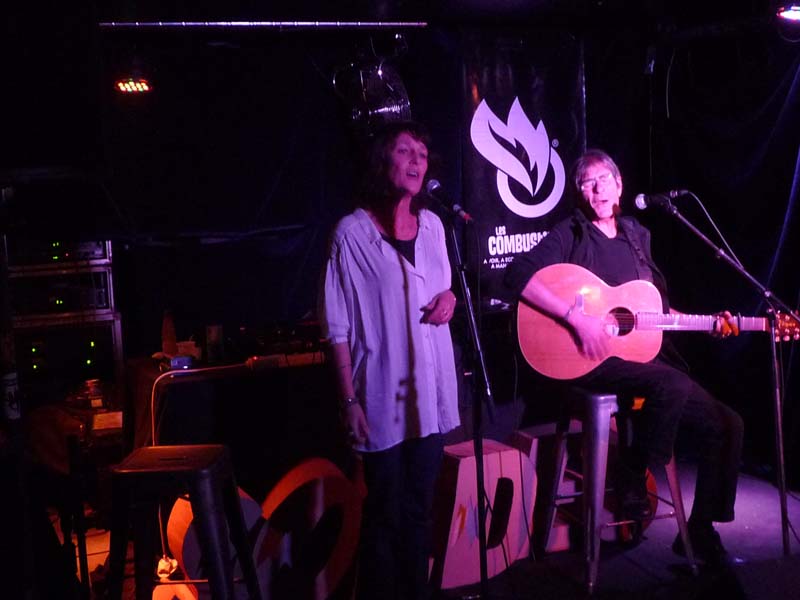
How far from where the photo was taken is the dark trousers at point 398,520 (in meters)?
2.98

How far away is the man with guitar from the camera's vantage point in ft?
12.2

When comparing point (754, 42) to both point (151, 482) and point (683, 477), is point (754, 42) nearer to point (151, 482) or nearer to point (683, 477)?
point (683, 477)

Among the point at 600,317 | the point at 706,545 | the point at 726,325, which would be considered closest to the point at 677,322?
the point at 726,325

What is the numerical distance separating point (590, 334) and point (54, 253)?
3.23m

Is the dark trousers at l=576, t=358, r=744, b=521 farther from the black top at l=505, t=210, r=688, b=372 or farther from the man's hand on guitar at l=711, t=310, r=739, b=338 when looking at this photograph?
the black top at l=505, t=210, r=688, b=372

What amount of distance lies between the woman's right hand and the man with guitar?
132 cm

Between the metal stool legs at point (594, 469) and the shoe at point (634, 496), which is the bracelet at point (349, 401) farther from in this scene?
the shoe at point (634, 496)

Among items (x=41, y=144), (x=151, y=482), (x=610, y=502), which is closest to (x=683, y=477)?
(x=610, y=502)

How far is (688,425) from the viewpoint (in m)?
3.95

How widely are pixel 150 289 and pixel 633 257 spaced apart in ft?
9.73

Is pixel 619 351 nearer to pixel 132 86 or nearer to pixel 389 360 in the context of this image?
pixel 389 360

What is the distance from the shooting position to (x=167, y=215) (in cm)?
474

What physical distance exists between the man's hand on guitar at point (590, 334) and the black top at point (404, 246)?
117 centimetres

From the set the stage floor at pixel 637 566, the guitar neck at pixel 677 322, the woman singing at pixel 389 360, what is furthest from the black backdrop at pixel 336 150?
the woman singing at pixel 389 360
